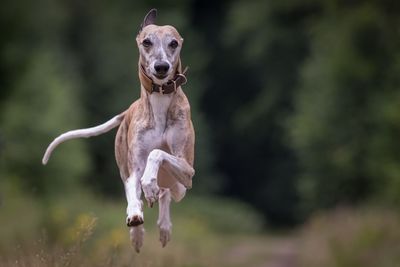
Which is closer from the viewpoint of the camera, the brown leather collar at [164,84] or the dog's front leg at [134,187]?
the dog's front leg at [134,187]

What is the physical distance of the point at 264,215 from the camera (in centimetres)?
5059

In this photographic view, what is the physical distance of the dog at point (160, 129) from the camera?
8125mm

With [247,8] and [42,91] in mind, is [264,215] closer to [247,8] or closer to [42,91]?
[247,8]

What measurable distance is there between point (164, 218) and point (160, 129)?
2.02 feet

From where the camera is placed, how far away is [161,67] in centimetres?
802

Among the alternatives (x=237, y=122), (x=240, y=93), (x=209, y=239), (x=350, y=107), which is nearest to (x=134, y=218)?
(x=209, y=239)

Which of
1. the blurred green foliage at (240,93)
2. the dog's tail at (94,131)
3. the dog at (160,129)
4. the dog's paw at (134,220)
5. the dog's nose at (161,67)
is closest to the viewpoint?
the dog's paw at (134,220)

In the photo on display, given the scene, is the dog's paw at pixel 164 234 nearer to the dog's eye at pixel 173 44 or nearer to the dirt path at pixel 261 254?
the dog's eye at pixel 173 44

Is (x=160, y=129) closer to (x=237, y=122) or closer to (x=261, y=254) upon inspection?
(x=261, y=254)

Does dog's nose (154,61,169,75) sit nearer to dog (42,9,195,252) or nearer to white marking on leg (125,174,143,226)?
dog (42,9,195,252)

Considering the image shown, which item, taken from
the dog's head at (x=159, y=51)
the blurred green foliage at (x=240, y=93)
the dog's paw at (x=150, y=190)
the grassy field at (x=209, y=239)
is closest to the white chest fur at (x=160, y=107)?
the dog's head at (x=159, y=51)

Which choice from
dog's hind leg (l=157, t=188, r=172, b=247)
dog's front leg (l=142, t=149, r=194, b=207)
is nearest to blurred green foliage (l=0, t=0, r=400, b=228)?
dog's hind leg (l=157, t=188, r=172, b=247)

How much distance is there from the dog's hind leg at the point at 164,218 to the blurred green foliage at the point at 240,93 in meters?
15.7

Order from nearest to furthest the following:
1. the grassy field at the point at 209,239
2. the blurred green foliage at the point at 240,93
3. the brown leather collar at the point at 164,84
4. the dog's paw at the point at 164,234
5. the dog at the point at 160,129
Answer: the dog at the point at 160,129 < the brown leather collar at the point at 164,84 < the dog's paw at the point at 164,234 < the grassy field at the point at 209,239 < the blurred green foliage at the point at 240,93
